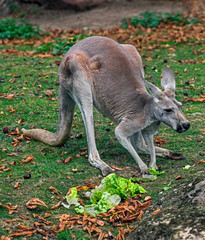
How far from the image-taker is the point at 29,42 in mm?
11281

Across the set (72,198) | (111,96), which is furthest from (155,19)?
(72,198)

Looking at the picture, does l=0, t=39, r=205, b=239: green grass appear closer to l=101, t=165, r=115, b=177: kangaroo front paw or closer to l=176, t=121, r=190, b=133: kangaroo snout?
l=101, t=165, r=115, b=177: kangaroo front paw

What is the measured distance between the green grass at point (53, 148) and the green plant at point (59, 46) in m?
0.63

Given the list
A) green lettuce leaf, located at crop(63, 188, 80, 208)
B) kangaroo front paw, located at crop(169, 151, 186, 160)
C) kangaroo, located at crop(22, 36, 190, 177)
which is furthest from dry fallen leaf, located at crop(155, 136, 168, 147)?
green lettuce leaf, located at crop(63, 188, 80, 208)

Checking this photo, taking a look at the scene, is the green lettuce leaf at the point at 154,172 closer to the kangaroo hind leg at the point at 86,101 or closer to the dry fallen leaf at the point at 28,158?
the kangaroo hind leg at the point at 86,101

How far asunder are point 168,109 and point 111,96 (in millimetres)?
881

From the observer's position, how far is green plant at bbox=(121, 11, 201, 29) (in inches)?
468

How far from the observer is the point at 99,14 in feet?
43.1

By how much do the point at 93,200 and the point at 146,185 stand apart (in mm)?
687

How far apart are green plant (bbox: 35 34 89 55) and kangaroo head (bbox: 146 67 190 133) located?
5090 mm

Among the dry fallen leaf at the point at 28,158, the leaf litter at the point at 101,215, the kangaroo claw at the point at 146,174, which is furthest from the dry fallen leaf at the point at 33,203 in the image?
the kangaroo claw at the point at 146,174

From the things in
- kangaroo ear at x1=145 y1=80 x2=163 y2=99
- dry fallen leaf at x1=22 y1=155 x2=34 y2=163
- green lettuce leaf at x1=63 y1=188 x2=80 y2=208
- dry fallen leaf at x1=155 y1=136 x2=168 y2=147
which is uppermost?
kangaroo ear at x1=145 y1=80 x2=163 y2=99

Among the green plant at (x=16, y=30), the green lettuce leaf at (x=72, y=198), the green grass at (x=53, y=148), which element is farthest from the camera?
the green plant at (x=16, y=30)

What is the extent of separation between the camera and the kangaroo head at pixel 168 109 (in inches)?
201
